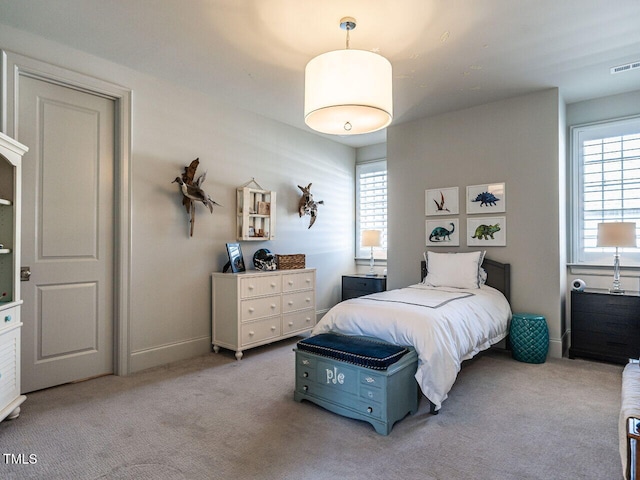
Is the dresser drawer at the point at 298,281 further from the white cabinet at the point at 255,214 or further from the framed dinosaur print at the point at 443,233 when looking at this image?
the framed dinosaur print at the point at 443,233

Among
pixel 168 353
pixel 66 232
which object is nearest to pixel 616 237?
pixel 168 353

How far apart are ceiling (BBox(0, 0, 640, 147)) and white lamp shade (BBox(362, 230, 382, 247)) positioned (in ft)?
6.67

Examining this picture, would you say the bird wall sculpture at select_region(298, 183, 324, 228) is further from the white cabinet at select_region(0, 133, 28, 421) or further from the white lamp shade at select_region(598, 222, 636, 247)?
the white lamp shade at select_region(598, 222, 636, 247)

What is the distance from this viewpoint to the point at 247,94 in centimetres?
384

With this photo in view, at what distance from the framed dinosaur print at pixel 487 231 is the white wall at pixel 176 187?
2.14 metres

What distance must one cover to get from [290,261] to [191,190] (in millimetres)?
1354

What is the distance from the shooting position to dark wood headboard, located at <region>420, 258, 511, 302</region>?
12.9 feet

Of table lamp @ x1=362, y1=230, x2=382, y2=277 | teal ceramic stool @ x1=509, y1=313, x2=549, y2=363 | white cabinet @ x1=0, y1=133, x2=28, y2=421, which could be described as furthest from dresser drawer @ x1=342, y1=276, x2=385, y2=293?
white cabinet @ x1=0, y1=133, x2=28, y2=421

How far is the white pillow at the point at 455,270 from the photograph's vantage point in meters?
3.83

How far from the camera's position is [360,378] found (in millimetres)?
2336

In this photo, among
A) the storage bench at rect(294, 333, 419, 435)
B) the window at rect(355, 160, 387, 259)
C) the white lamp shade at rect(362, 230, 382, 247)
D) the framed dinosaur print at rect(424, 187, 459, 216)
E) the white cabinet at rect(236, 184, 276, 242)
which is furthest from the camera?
the window at rect(355, 160, 387, 259)

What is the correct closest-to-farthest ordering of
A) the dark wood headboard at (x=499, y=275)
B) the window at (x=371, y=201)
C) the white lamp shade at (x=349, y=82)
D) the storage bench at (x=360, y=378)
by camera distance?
the white lamp shade at (x=349, y=82), the storage bench at (x=360, y=378), the dark wood headboard at (x=499, y=275), the window at (x=371, y=201)

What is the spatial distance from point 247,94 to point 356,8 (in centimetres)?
174

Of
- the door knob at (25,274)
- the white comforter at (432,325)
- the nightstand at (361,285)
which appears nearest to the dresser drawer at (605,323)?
the white comforter at (432,325)
